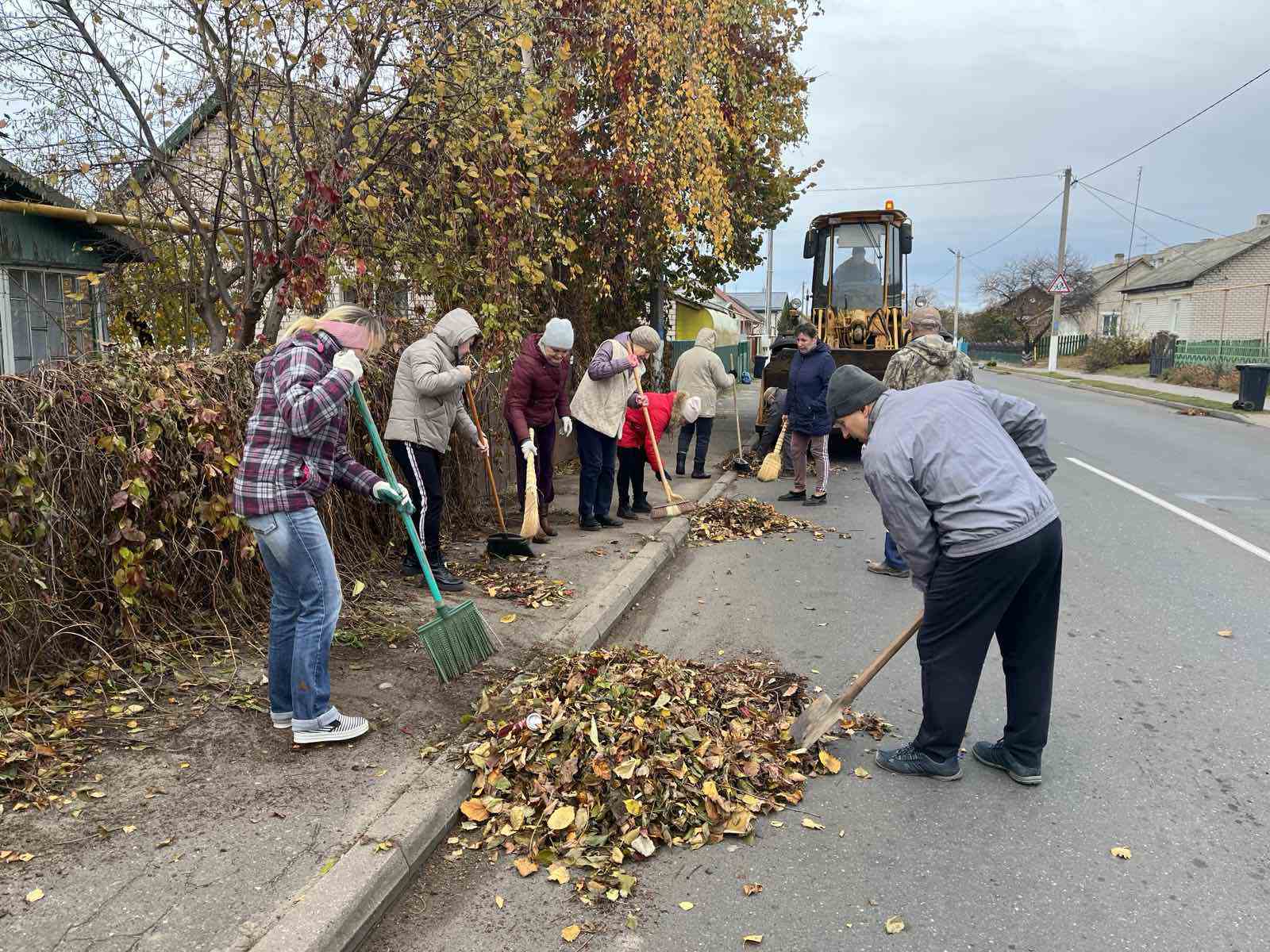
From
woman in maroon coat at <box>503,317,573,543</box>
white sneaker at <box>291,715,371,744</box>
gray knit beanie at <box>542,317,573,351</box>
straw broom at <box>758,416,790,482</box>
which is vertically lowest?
white sneaker at <box>291,715,371,744</box>

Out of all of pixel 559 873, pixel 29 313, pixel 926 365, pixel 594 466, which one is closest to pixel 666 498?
pixel 594 466

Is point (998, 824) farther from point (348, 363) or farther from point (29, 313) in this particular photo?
point (29, 313)

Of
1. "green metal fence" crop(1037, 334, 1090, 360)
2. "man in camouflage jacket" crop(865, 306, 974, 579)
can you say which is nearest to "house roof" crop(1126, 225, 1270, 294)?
"green metal fence" crop(1037, 334, 1090, 360)

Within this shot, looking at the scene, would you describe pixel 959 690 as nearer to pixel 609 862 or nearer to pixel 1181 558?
pixel 609 862

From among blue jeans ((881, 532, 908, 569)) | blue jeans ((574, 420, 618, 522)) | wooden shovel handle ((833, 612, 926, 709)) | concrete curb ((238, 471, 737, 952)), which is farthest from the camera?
blue jeans ((574, 420, 618, 522))

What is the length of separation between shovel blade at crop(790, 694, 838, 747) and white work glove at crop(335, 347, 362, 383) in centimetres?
Result: 244

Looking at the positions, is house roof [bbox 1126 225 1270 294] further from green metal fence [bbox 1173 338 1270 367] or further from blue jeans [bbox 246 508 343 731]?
blue jeans [bbox 246 508 343 731]

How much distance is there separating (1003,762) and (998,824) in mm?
434

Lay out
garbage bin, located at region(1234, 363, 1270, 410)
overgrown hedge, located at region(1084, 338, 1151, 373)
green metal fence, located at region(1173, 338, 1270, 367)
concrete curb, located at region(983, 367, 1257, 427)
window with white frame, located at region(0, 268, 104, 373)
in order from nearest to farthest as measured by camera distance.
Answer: window with white frame, located at region(0, 268, 104, 373), concrete curb, located at region(983, 367, 1257, 427), garbage bin, located at region(1234, 363, 1270, 410), green metal fence, located at region(1173, 338, 1270, 367), overgrown hedge, located at region(1084, 338, 1151, 373)

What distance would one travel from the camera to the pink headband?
3.67 meters

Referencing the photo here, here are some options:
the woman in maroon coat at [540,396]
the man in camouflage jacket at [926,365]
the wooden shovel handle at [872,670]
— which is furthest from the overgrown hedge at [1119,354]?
the wooden shovel handle at [872,670]

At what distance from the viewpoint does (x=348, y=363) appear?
364 centimetres

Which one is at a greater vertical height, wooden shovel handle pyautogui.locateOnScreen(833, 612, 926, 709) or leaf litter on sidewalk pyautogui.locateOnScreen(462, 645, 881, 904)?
wooden shovel handle pyautogui.locateOnScreen(833, 612, 926, 709)

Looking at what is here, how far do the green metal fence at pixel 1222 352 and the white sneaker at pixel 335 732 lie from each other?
30.7 m
